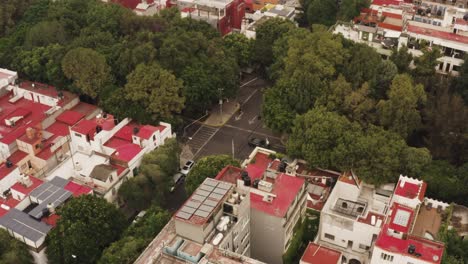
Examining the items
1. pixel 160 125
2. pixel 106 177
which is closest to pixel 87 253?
pixel 106 177

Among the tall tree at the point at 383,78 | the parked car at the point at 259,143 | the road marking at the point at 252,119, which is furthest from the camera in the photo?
the road marking at the point at 252,119

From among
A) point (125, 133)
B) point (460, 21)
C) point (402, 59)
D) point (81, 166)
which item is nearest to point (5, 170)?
point (81, 166)

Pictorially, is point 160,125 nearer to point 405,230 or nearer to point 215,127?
point 215,127

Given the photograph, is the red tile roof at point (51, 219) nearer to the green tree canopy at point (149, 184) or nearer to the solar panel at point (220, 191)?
the green tree canopy at point (149, 184)

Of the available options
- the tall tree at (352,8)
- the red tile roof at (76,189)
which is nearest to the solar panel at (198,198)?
the red tile roof at (76,189)

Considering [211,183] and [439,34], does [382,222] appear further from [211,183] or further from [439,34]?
[439,34]
